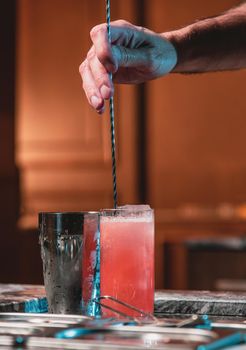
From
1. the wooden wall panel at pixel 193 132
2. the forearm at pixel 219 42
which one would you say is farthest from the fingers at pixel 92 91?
the wooden wall panel at pixel 193 132

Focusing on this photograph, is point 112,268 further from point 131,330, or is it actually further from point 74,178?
point 74,178

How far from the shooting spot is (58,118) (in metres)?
4.47

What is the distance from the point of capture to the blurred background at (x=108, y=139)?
415cm

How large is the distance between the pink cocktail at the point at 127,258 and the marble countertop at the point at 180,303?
0.14m

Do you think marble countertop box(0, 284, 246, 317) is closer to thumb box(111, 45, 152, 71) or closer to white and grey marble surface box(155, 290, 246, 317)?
white and grey marble surface box(155, 290, 246, 317)

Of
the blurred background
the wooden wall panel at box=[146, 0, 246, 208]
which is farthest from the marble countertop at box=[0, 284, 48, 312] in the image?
the wooden wall panel at box=[146, 0, 246, 208]

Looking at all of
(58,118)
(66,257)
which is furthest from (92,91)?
(58,118)

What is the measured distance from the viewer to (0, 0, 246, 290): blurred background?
415 centimetres

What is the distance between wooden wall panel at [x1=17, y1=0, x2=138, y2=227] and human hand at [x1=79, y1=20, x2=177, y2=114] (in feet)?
8.14

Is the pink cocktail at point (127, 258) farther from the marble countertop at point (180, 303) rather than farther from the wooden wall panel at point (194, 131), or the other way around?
the wooden wall panel at point (194, 131)

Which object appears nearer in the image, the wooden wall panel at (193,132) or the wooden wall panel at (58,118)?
the wooden wall panel at (193,132)

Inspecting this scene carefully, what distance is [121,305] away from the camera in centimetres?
128

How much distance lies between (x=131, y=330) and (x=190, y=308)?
17.6 inches

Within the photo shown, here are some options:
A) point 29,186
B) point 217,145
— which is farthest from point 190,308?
point 29,186
